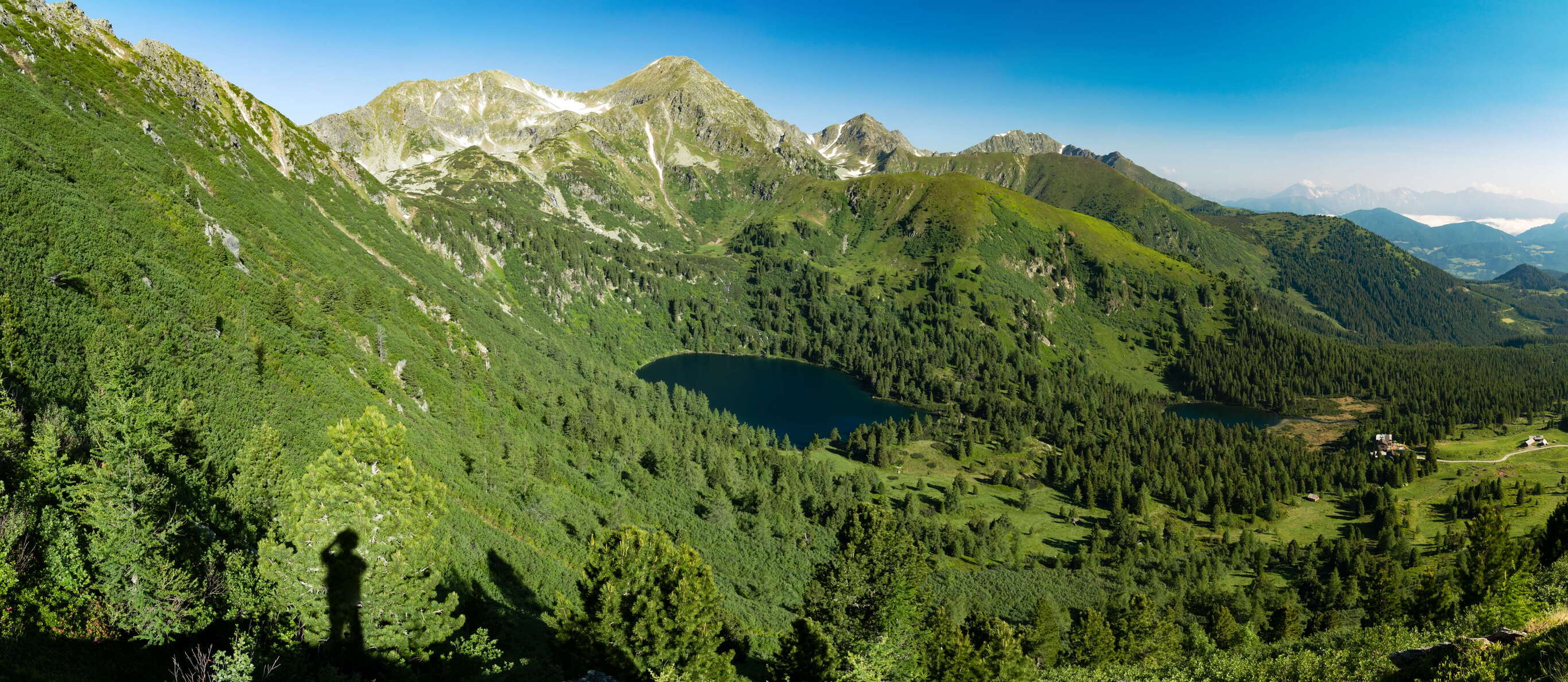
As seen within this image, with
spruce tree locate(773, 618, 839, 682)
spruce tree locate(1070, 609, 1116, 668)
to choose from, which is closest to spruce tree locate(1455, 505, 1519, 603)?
spruce tree locate(1070, 609, 1116, 668)

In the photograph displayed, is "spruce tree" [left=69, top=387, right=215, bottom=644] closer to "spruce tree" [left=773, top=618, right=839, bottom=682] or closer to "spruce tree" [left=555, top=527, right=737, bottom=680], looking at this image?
"spruce tree" [left=555, top=527, right=737, bottom=680]

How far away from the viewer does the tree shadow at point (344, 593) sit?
22.5 m

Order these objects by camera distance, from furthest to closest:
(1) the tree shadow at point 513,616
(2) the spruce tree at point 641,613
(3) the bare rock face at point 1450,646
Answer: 1. (1) the tree shadow at point 513,616
2. (2) the spruce tree at point 641,613
3. (3) the bare rock face at point 1450,646

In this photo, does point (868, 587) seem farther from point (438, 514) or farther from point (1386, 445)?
point (1386, 445)

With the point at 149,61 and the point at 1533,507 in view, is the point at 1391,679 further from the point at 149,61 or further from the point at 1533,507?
the point at 1533,507

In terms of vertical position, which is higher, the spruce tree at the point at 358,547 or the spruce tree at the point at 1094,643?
the spruce tree at the point at 358,547

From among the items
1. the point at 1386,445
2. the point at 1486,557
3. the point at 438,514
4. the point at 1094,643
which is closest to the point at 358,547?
the point at 438,514

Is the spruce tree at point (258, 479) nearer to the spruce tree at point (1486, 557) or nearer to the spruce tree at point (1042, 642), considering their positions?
the spruce tree at point (1042, 642)

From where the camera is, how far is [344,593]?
23.0 metres

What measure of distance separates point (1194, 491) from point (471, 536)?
174059 millimetres

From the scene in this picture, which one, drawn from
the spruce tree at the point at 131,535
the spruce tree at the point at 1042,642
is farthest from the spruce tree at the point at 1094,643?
the spruce tree at the point at 131,535

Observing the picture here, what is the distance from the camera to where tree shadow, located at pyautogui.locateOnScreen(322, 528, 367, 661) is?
22516 mm

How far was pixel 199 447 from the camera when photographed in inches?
1323

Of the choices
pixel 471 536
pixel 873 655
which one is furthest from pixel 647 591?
pixel 471 536
